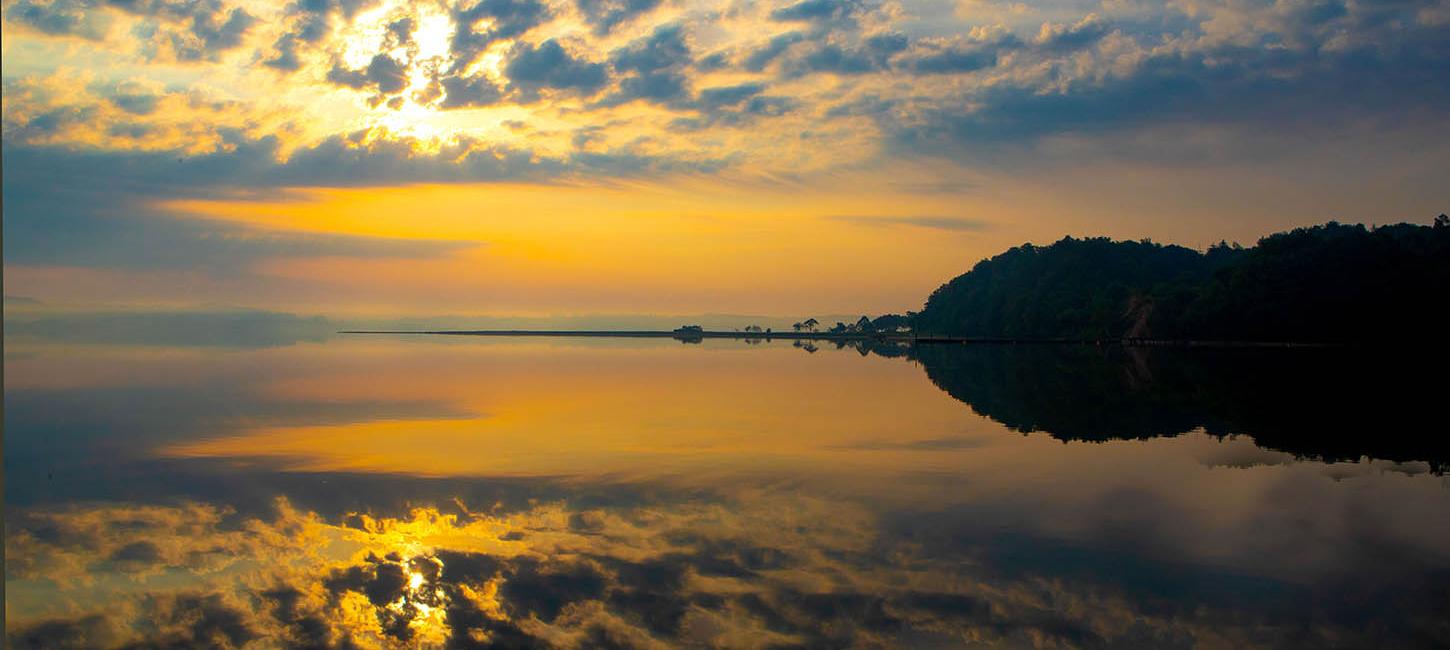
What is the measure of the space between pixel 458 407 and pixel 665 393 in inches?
383

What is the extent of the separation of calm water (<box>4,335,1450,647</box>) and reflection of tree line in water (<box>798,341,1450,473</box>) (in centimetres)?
32

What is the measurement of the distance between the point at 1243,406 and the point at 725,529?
27.4 m

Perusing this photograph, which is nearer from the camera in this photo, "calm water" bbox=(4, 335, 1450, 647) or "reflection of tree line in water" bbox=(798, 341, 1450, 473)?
"calm water" bbox=(4, 335, 1450, 647)

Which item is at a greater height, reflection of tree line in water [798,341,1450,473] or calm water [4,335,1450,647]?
reflection of tree line in water [798,341,1450,473]

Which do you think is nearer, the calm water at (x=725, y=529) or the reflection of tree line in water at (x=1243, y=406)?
the calm water at (x=725, y=529)

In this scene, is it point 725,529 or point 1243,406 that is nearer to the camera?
point 725,529

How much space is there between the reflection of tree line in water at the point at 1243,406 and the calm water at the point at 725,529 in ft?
1.05

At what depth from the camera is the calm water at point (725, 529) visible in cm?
1056

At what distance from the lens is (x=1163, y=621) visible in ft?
34.6

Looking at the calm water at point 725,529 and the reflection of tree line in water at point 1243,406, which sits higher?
the reflection of tree line in water at point 1243,406

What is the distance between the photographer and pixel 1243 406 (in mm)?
35844

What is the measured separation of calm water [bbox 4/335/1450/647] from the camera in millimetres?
10562

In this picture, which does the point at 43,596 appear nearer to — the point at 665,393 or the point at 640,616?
the point at 640,616

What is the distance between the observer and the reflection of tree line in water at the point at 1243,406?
2545 cm
